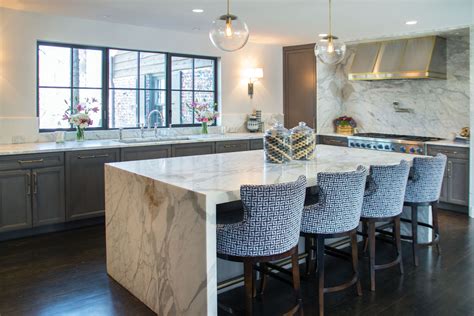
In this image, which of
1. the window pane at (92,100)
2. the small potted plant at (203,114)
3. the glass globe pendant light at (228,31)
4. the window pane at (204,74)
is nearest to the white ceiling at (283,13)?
the window pane at (204,74)

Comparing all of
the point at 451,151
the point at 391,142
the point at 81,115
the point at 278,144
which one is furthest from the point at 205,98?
the point at 451,151

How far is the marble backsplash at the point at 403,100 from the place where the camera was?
598cm

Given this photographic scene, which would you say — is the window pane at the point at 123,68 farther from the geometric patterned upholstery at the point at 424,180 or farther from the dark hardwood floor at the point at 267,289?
the geometric patterned upholstery at the point at 424,180

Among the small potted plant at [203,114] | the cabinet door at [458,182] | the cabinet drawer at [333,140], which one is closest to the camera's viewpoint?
the cabinet door at [458,182]

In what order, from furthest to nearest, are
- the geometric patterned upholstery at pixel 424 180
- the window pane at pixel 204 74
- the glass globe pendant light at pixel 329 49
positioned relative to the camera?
the window pane at pixel 204 74
the glass globe pendant light at pixel 329 49
the geometric patterned upholstery at pixel 424 180

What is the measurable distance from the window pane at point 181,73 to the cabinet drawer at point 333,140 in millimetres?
2400

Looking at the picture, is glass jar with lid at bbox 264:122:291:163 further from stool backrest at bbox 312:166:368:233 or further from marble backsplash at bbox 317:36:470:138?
marble backsplash at bbox 317:36:470:138

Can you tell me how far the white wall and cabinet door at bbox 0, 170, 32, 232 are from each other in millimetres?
770

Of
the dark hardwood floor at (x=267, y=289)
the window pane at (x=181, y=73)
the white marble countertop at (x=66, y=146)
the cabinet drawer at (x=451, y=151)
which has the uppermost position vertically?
the window pane at (x=181, y=73)

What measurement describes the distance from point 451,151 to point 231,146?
9.66ft

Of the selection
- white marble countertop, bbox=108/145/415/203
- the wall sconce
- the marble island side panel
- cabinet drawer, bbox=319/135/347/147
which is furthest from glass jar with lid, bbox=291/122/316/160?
the wall sconce

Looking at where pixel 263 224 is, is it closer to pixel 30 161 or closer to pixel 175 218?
pixel 175 218

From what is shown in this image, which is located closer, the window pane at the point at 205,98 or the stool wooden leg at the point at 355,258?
the stool wooden leg at the point at 355,258

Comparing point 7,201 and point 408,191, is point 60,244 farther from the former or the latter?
point 408,191
